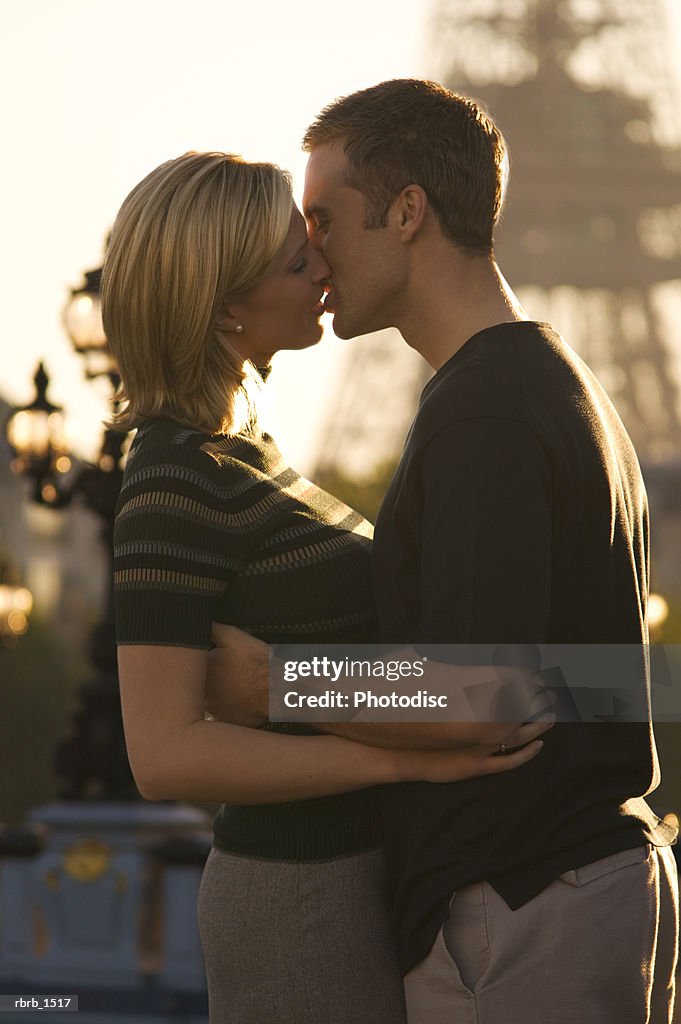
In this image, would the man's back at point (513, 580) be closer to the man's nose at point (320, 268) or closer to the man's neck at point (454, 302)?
the man's neck at point (454, 302)

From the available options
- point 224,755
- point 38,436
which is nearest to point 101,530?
point 38,436

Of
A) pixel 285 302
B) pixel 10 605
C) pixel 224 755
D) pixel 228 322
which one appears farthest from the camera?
pixel 10 605

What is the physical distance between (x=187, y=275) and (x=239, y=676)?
0.78m

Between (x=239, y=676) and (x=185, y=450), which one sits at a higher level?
(x=185, y=450)

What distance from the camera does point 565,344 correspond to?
2934mm

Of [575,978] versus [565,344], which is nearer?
[575,978]

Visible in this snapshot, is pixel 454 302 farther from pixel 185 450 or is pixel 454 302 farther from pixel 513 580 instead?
pixel 513 580

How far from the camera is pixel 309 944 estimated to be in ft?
9.30

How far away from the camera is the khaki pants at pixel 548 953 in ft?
8.67

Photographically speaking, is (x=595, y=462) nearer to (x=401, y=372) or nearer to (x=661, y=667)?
(x=661, y=667)

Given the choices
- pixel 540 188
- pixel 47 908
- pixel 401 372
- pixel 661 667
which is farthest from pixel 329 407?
pixel 661 667

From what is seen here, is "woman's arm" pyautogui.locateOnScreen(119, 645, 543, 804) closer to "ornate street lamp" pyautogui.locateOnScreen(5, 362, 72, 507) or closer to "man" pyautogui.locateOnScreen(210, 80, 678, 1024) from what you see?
"man" pyautogui.locateOnScreen(210, 80, 678, 1024)

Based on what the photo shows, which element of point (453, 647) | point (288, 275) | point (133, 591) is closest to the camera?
point (453, 647)

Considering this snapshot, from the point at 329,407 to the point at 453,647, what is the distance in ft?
147
